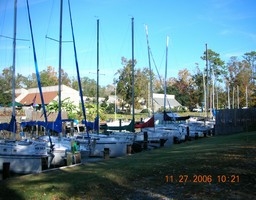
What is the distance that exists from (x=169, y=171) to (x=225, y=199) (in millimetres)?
3395

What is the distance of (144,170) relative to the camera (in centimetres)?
1236

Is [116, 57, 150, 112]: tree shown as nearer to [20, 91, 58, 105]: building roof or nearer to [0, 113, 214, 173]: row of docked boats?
[20, 91, 58, 105]: building roof

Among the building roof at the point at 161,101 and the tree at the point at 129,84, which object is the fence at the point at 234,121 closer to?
the tree at the point at 129,84

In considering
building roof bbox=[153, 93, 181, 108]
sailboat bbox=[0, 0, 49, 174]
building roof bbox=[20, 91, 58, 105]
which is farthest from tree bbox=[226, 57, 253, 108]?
sailboat bbox=[0, 0, 49, 174]

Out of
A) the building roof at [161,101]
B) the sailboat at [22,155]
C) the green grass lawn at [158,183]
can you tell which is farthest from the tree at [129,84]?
the green grass lawn at [158,183]

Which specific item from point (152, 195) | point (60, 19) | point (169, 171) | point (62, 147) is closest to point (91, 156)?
point (62, 147)

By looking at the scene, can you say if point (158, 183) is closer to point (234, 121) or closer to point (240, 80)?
point (234, 121)

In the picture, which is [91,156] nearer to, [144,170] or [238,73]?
[144,170]

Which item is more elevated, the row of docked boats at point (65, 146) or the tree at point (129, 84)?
the tree at point (129, 84)
